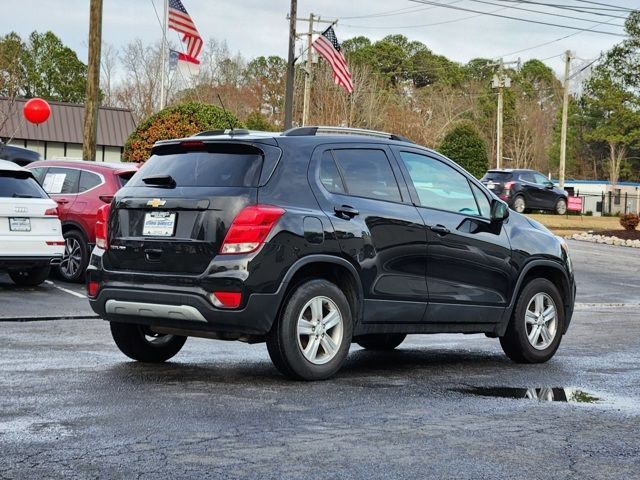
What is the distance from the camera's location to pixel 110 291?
838cm

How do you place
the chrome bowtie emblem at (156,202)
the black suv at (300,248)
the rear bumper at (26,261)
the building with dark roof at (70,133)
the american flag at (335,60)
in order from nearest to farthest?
the black suv at (300,248) → the chrome bowtie emblem at (156,202) → the rear bumper at (26,261) → the american flag at (335,60) → the building with dark roof at (70,133)

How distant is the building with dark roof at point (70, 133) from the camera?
53.3 metres

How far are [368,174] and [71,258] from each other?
9211 millimetres

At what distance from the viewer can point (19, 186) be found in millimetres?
15555

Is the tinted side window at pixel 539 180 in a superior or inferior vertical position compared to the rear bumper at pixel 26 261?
superior

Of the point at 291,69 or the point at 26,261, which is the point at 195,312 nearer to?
the point at 26,261

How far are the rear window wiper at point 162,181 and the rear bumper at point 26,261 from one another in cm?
715

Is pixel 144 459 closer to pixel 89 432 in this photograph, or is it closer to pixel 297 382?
pixel 89 432

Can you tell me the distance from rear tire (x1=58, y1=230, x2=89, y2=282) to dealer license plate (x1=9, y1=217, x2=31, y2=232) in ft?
5.14

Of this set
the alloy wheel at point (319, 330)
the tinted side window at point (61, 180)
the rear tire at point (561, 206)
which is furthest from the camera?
the rear tire at point (561, 206)

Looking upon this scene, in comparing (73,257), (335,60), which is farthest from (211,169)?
(335,60)

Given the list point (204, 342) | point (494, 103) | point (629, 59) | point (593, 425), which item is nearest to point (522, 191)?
→ point (204, 342)

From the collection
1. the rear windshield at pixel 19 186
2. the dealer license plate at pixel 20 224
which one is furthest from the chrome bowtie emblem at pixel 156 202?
the rear windshield at pixel 19 186

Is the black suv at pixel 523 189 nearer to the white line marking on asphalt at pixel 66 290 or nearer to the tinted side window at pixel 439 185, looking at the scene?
the white line marking on asphalt at pixel 66 290
